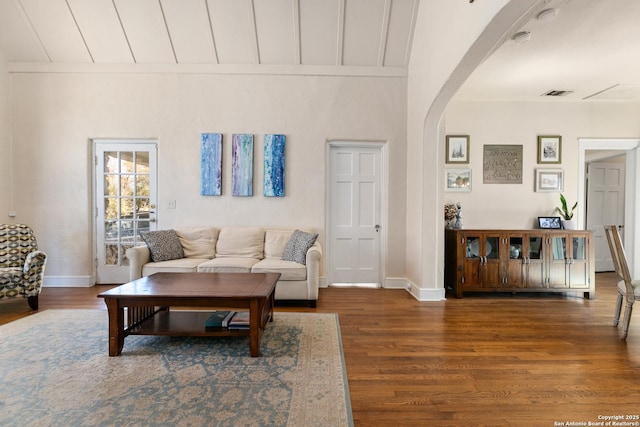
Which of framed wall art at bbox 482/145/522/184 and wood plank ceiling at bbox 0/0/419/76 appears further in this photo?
framed wall art at bbox 482/145/522/184

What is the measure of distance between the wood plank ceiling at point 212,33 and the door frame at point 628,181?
10.3 feet

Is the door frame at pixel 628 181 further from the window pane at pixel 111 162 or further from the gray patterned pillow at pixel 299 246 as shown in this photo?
the window pane at pixel 111 162

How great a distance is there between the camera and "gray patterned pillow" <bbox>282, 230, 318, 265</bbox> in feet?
12.1

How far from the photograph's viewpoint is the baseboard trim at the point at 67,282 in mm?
4387

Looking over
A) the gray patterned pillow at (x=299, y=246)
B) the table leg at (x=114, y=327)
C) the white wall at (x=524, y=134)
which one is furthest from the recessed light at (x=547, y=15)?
the table leg at (x=114, y=327)

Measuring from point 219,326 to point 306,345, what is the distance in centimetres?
69

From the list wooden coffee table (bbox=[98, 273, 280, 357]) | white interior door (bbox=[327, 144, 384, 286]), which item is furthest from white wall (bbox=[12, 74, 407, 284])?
wooden coffee table (bbox=[98, 273, 280, 357])

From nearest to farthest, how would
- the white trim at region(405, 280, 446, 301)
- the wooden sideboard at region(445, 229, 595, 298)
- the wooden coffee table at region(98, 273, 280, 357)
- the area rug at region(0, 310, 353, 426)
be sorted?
the area rug at region(0, 310, 353, 426), the wooden coffee table at region(98, 273, 280, 357), the white trim at region(405, 280, 446, 301), the wooden sideboard at region(445, 229, 595, 298)

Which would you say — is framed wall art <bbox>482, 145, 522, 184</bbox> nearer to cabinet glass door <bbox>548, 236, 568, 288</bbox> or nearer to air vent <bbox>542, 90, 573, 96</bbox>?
air vent <bbox>542, 90, 573, 96</bbox>

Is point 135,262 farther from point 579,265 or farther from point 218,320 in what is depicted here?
point 579,265

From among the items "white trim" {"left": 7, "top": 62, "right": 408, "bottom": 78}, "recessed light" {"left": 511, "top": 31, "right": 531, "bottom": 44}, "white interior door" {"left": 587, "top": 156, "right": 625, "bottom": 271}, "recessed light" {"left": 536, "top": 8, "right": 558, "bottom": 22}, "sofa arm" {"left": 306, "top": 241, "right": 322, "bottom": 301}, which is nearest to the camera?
"recessed light" {"left": 536, "top": 8, "right": 558, "bottom": 22}

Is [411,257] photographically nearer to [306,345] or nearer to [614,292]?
[306,345]

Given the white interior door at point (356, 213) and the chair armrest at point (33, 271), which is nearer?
the chair armrest at point (33, 271)

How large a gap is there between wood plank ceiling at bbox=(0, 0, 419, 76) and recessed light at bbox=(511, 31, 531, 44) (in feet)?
4.45
